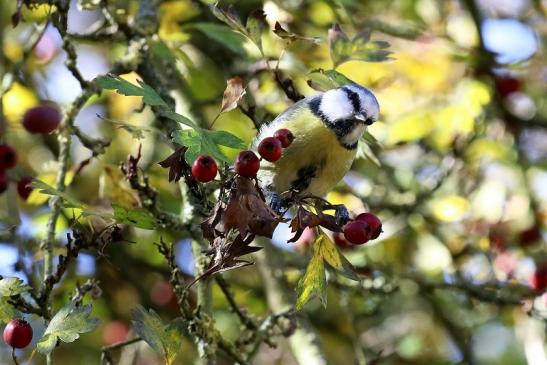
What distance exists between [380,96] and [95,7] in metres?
1.40

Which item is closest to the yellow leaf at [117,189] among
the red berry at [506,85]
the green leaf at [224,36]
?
the green leaf at [224,36]

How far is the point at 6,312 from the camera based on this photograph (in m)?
1.48

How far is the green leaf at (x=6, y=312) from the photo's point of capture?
148 cm

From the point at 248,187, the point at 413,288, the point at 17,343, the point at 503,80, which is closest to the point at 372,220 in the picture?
the point at 248,187

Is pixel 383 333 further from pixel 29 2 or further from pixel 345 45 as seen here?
pixel 29 2

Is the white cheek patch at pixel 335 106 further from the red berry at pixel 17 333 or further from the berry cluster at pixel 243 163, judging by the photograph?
the red berry at pixel 17 333

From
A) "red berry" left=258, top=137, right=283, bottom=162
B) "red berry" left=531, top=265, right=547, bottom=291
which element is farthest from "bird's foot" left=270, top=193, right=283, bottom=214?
"red berry" left=531, top=265, right=547, bottom=291

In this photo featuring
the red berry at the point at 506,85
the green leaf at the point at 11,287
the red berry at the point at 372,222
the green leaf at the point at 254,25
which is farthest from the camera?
the red berry at the point at 506,85

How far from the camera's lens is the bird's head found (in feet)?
6.36

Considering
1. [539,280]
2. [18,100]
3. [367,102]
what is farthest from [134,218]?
[18,100]

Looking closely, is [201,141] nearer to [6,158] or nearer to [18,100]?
[6,158]

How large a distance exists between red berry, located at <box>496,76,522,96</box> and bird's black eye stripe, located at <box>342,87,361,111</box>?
4.90 ft

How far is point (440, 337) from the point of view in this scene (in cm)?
371

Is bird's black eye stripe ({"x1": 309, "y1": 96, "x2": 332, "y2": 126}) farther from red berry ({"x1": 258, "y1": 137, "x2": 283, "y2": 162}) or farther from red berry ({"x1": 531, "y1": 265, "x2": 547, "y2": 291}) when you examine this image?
red berry ({"x1": 531, "y1": 265, "x2": 547, "y2": 291})
